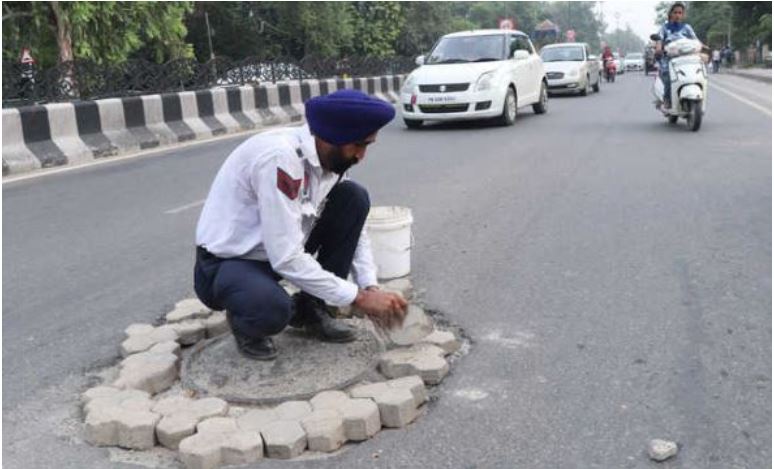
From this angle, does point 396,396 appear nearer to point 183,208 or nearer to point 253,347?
point 253,347

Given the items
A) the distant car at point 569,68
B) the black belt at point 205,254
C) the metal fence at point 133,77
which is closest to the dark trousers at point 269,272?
the black belt at point 205,254

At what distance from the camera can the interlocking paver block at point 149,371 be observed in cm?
311

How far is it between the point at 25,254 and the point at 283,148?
124 inches

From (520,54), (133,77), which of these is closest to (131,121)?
(133,77)

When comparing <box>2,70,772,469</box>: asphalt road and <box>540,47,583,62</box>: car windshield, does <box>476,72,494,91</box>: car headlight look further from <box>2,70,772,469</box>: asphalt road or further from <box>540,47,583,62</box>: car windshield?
<box>540,47,583,62</box>: car windshield

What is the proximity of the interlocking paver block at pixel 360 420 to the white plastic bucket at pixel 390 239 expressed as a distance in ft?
5.35

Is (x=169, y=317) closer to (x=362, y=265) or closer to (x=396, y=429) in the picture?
(x=362, y=265)

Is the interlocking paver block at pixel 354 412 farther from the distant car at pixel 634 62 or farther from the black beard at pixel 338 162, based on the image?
the distant car at pixel 634 62

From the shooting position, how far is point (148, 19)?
14898mm

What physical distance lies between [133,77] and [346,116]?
373 inches

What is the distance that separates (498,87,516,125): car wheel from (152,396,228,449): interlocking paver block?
10062 millimetres

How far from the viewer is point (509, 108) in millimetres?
12641

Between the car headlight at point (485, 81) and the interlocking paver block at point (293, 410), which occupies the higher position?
the car headlight at point (485, 81)

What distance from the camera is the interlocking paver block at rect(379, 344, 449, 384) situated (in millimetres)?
3100
